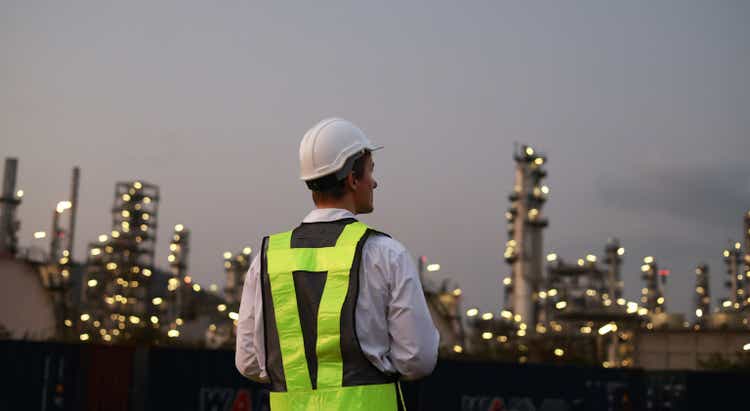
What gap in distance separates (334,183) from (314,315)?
0.48m

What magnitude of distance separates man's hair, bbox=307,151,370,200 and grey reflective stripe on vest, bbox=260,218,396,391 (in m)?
0.11

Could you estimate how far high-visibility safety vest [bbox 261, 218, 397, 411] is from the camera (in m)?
3.67

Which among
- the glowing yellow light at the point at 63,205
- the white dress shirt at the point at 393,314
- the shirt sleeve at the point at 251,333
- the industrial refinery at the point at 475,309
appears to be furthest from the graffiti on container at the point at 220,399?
the glowing yellow light at the point at 63,205

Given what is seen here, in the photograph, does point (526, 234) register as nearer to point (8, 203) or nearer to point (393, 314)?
point (8, 203)

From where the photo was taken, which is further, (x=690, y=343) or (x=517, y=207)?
(x=517, y=207)

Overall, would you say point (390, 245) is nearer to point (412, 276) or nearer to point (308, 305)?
point (412, 276)

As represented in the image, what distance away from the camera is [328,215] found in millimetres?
3881

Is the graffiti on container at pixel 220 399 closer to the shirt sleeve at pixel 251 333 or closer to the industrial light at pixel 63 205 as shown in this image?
the shirt sleeve at pixel 251 333

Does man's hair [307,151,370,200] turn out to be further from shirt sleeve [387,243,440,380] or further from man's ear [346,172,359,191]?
shirt sleeve [387,243,440,380]

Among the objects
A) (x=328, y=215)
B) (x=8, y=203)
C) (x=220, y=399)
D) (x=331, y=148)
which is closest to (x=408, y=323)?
(x=328, y=215)

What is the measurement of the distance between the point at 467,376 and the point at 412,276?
34.6 feet

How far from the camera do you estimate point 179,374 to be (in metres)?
14.1

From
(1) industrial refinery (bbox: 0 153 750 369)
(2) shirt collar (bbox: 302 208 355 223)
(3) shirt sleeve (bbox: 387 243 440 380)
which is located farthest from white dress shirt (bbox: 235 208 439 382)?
(1) industrial refinery (bbox: 0 153 750 369)

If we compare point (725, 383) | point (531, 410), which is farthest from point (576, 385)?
point (725, 383)
